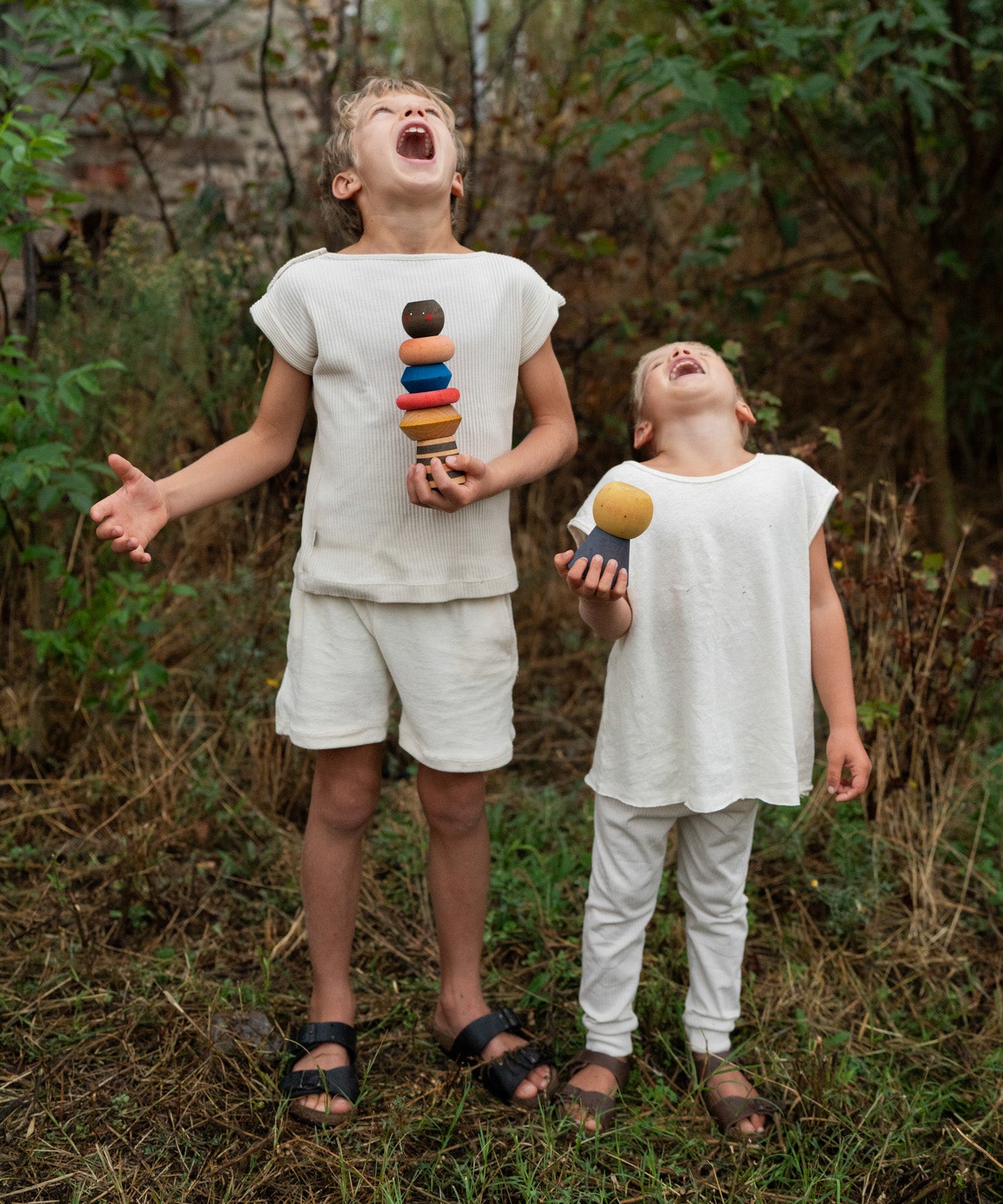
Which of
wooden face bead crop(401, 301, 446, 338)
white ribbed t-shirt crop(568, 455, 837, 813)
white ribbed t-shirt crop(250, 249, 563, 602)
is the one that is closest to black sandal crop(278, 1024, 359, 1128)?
white ribbed t-shirt crop(568, 455, 837, 813)

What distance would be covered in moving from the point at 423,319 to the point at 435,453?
0.70 feet

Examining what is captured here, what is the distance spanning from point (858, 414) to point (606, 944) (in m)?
3.88

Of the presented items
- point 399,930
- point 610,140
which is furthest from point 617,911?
point 610,140

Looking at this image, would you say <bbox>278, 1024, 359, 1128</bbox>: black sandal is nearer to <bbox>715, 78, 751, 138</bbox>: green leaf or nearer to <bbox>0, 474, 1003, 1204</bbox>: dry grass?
<bbox>0, 474, 1003, 1204</bbox>: dry grass

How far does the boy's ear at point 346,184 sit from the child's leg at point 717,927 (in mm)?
1300

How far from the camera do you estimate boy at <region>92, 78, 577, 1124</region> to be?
75.0 inches

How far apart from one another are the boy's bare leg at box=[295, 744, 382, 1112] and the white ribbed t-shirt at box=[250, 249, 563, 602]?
0.37m

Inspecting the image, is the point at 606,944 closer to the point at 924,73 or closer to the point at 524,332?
the point at 524,332

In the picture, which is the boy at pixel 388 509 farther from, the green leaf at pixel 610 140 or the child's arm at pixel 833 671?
the green leaf at pixel 610 140

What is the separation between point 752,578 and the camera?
1881 mm

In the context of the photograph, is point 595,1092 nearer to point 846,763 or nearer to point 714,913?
point 714,913

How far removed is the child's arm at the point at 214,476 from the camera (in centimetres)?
179

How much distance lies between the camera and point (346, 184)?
198cm

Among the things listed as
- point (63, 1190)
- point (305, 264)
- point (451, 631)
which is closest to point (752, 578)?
point (451, 631)
